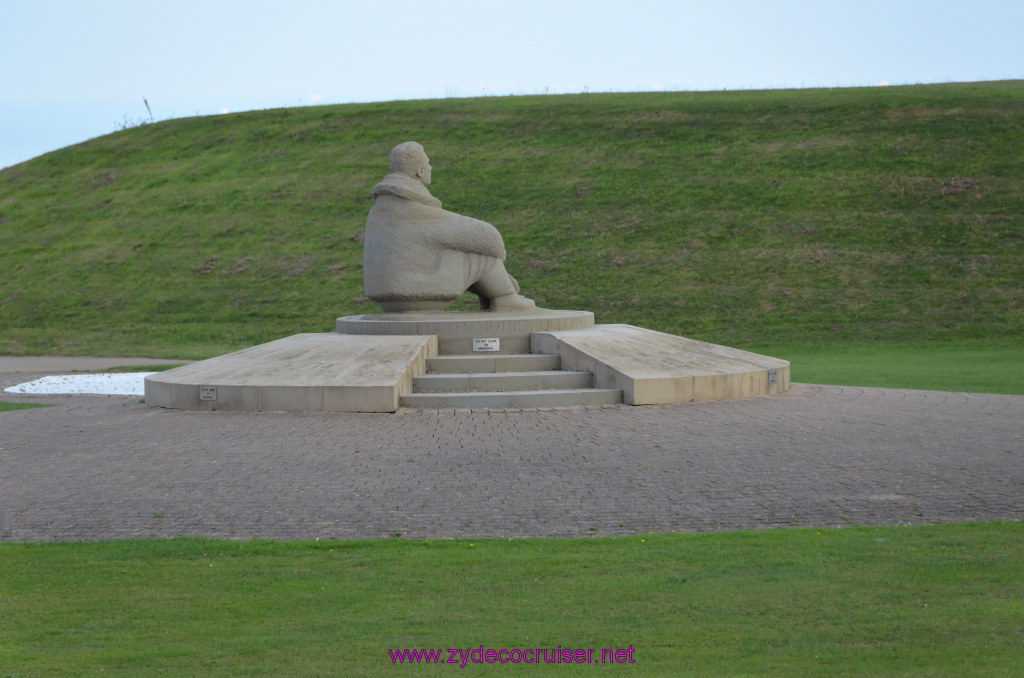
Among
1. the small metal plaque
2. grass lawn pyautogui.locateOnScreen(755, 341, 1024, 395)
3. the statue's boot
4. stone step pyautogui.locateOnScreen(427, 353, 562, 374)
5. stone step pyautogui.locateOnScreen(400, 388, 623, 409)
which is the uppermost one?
the statue's boot

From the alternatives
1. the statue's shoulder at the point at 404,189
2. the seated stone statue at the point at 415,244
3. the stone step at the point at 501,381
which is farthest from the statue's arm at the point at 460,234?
the stone step at the point at 501,381

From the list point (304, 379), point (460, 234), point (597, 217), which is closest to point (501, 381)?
point (304, 379)

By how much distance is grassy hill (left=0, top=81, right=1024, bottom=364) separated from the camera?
97.2 feet

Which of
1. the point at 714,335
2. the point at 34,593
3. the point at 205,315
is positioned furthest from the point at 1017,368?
the point at 205,315

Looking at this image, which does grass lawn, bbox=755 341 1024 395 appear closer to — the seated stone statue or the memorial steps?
the memorial steps

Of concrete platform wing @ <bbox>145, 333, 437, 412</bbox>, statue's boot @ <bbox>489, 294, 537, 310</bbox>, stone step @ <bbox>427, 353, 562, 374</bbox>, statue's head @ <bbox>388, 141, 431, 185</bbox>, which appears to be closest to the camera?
concrete platform wing @ <bbox>145, 333, 437, 412</bbox>

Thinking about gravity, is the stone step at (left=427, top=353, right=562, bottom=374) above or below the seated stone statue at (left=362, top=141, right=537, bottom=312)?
below

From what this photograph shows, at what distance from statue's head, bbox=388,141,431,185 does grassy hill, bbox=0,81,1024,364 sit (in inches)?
417

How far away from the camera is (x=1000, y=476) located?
8680 mm

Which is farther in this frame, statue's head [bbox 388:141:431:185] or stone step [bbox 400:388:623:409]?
statue's head [bbox 388:141:431:185]

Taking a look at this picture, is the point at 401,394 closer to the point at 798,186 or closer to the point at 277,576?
the point at 277,576

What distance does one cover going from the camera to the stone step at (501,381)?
14.1 meters

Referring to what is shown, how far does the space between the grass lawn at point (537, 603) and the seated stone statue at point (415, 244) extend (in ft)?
33.4

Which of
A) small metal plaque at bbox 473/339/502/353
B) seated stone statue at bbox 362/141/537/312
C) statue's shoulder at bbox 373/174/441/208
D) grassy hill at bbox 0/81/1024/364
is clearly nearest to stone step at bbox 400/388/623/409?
small metal plaque at bbox 473/339/502/353
